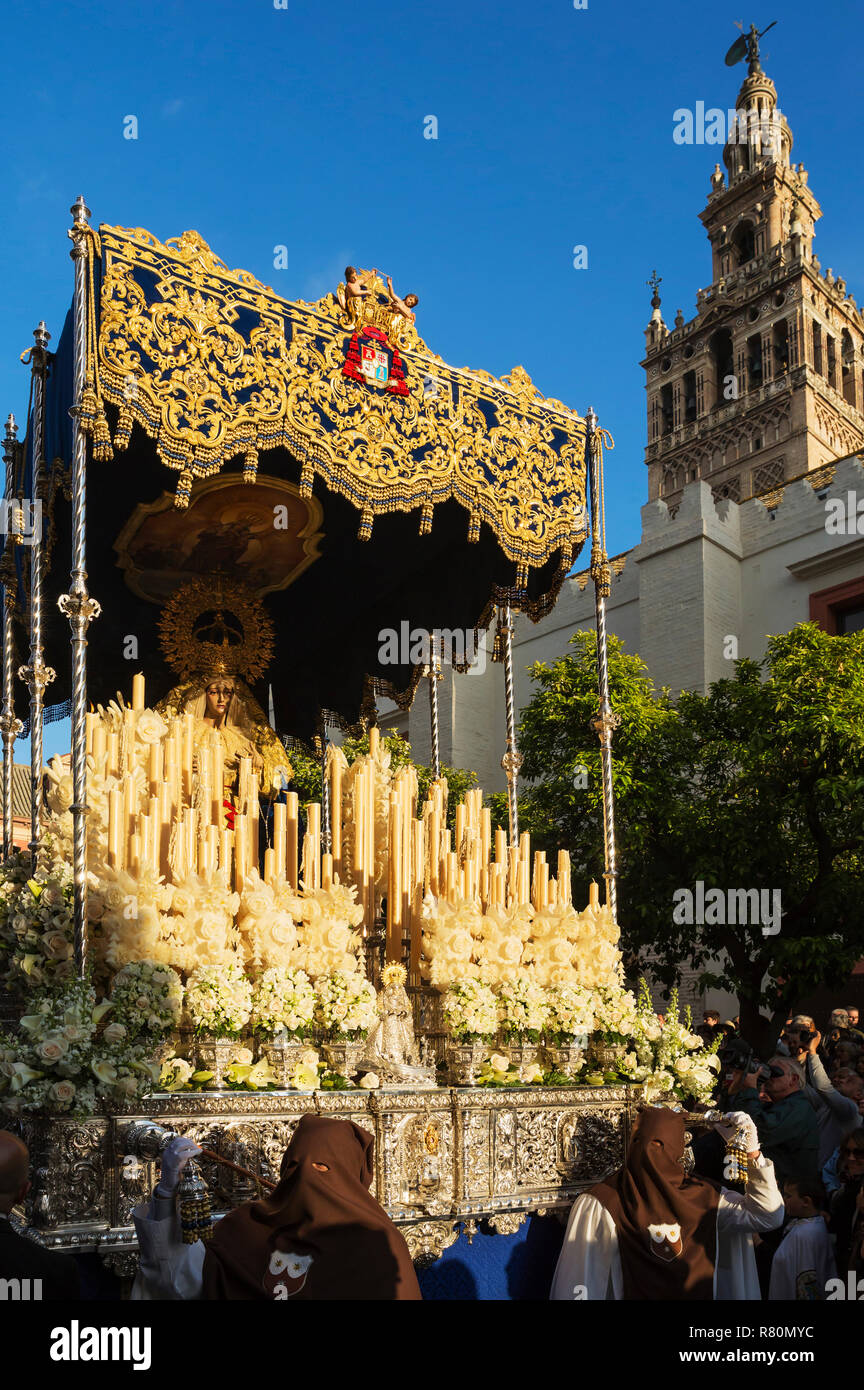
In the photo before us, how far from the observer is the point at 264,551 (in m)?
9.87

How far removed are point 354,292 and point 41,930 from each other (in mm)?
4876

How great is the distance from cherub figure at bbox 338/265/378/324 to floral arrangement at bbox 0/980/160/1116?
5.03 metres

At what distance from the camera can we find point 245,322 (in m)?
7.39

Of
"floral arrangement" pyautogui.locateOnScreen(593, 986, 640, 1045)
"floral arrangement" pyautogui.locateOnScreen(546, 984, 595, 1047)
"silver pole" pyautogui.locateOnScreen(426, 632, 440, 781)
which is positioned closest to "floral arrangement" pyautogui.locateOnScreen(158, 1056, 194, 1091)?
"floral arrangement" pyautogui.locateOnScreen(546, 984, 595, 1047)

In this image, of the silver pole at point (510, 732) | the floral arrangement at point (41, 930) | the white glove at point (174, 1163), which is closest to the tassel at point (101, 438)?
the floral arrangement at point (41, 930)

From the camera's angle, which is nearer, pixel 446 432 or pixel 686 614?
pixel 446 432

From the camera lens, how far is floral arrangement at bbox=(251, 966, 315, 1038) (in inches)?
247

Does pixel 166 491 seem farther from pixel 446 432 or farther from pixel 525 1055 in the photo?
pixel 525 1055

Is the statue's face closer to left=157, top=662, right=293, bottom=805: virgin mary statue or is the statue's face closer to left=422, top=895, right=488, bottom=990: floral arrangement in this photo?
left=157, top=662, right=293, bottom=805: virgin mary statue

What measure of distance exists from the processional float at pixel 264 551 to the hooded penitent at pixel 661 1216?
148 cm

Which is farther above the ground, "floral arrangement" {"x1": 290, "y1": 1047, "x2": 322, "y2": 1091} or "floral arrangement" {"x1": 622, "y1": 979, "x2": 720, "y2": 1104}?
"floral arrangement" {"x1": 290, "y1": 1047, "x2": 322, "y2": 1091}

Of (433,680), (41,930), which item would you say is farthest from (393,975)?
(433,680)
